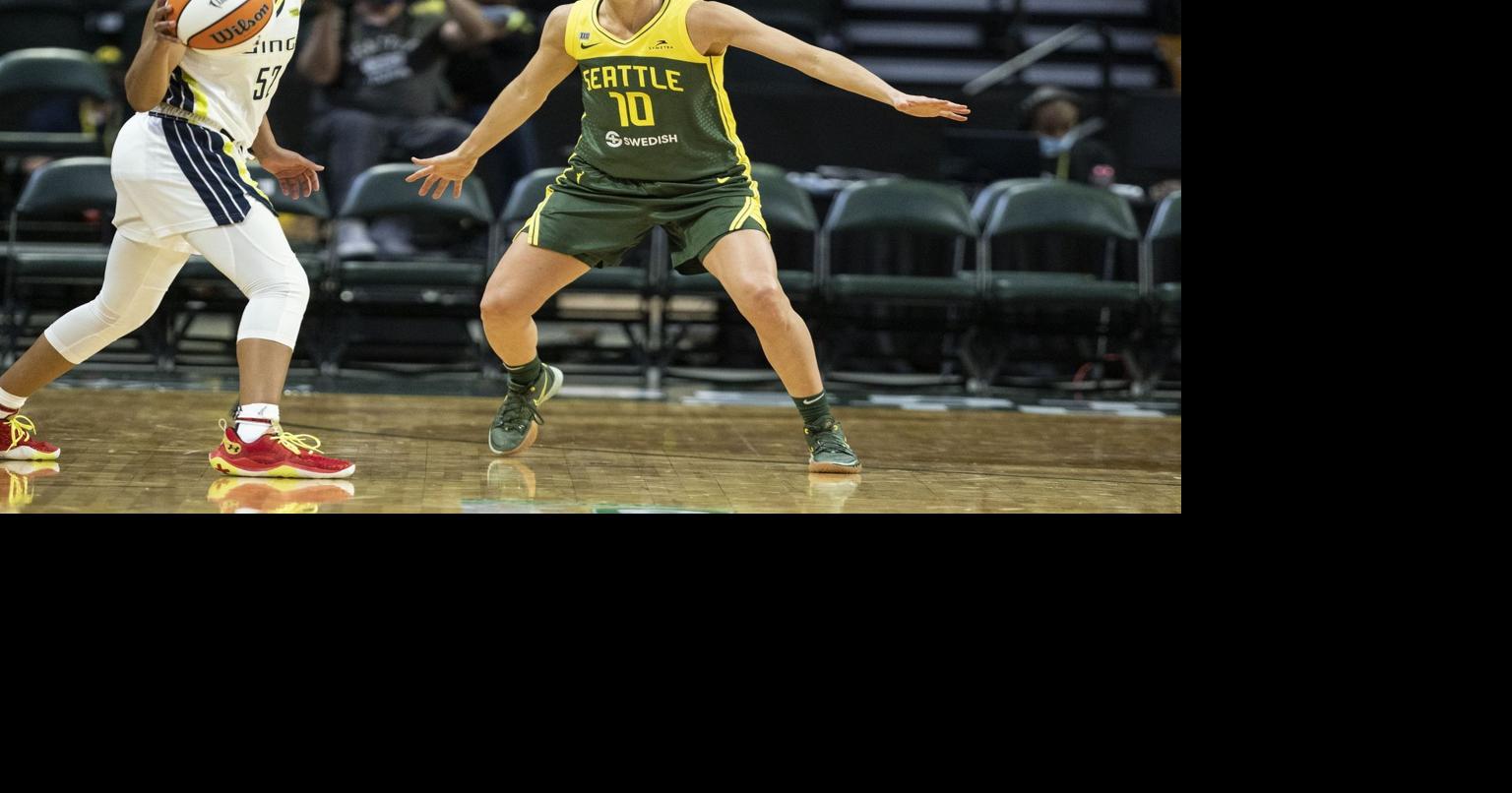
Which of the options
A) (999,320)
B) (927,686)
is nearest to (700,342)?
(999,320)

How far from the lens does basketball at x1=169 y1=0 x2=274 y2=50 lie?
3695 mm

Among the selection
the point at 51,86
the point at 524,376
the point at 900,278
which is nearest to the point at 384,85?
the point at 51,86

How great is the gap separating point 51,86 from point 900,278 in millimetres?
4639

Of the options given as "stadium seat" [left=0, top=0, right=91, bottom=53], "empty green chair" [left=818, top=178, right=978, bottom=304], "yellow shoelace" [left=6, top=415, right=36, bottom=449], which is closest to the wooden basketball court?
"yellow shoelace" [left=6, top=415, right=36, bottom=449]

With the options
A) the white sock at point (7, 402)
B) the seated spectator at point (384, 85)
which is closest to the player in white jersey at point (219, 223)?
the white sock at point (7, 402)

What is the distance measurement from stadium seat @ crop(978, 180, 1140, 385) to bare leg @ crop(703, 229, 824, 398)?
3324mm

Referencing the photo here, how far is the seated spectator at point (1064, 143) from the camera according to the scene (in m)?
→ 8.99

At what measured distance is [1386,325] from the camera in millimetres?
3031

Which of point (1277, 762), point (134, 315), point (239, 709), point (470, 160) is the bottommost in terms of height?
point (1277, 762)

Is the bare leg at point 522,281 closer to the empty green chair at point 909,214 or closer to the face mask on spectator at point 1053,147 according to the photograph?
the empty green chair at point 909,214

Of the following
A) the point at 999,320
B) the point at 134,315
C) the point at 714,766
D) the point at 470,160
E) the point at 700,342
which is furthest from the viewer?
the point at 700,342

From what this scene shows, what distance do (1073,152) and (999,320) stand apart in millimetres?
1838

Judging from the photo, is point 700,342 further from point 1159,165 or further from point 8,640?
point 8,640

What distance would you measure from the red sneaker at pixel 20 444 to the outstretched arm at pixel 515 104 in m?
1.23
